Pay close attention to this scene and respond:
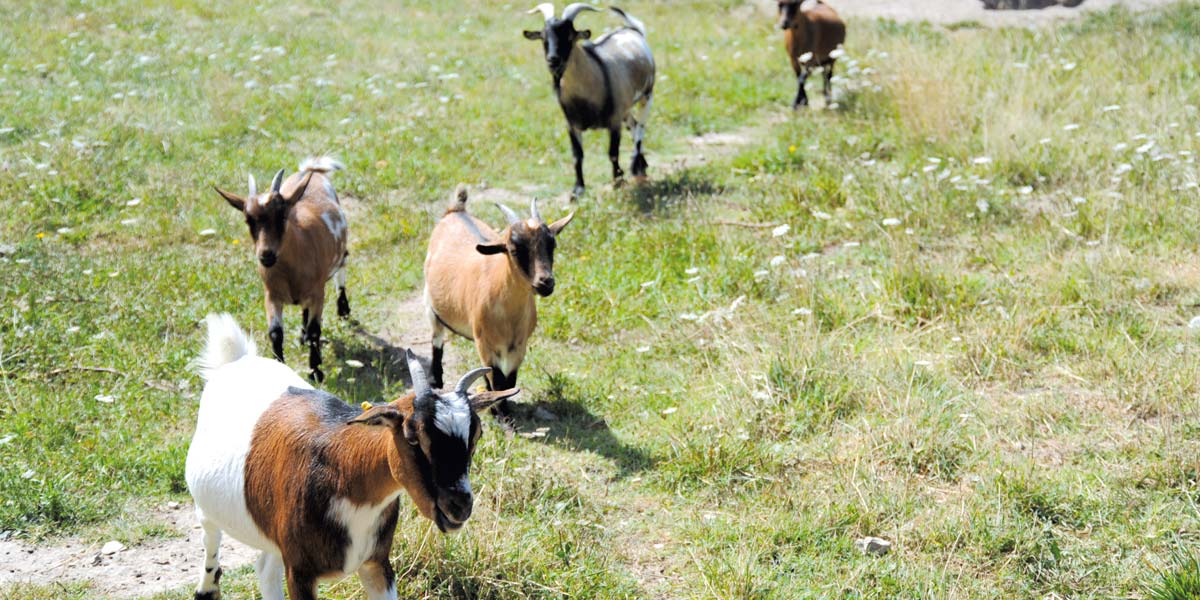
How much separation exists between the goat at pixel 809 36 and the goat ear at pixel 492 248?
7.34 m

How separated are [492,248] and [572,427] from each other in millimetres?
1159

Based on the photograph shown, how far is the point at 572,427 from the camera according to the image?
260 inches

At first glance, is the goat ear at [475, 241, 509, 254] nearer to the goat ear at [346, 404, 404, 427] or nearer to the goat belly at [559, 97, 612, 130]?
the goat ear at [346, 404, 404, 427]

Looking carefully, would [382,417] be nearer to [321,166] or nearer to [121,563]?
[121,563]

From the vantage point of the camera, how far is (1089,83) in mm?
11461

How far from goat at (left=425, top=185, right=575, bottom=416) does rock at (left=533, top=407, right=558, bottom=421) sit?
0.20 metres

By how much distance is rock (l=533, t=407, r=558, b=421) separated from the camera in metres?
6.73

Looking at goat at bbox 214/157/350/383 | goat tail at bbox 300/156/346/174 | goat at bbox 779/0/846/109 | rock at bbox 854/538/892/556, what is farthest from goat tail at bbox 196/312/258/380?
goat at bbox 779/0/846/109

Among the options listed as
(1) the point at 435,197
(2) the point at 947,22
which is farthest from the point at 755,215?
(2) the point at 947,22

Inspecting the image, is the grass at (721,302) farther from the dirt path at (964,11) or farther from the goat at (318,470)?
the dirt path at (964,11)

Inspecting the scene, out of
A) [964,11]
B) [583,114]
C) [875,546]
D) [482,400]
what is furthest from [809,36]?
[482,400]

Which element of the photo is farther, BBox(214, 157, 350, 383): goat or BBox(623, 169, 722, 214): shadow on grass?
BBox(623, 169, 722, 214): shadow on grass

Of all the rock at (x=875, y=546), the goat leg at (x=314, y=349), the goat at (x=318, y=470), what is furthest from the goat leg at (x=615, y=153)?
the goat at (x=318, y=470)

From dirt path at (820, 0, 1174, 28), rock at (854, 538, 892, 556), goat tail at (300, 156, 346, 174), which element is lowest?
rock at (854, 538, 892, 556)
